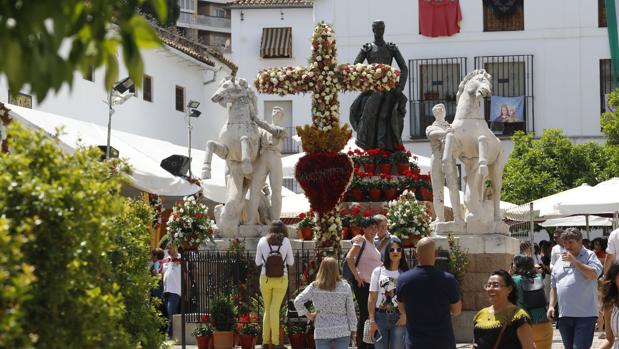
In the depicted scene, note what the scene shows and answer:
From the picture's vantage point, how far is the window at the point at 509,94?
44.7 metres

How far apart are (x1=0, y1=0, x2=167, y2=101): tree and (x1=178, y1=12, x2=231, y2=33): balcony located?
66.2 meters

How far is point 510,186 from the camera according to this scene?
122ft

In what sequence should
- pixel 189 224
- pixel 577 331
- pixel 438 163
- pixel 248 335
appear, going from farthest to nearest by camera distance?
pixel 438 163 → pixel 189 224 → pixel 248 335 → pixel 577 331

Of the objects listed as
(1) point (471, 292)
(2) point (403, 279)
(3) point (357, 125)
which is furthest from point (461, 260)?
(2) point (403, 279)

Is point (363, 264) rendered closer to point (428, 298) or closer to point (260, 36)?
point (428, 298)

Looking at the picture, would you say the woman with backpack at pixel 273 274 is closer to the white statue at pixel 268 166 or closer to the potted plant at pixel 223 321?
the potted plant at pixel 223 321

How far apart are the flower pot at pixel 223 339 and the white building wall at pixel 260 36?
35514mm

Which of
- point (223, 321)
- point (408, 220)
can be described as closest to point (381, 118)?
point (408, 220)

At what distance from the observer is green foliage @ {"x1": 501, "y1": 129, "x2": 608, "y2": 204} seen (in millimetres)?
37156

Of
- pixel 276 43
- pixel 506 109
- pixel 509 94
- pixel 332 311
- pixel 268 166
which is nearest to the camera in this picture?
pixel 332 311

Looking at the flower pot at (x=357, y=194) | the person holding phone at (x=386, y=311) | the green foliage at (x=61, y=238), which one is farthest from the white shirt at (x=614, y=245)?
the green foliage at (x=61, y=238)

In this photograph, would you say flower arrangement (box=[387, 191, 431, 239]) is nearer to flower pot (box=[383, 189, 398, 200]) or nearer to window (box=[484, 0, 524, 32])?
flower pot (box=[383, 189, 398, 200])

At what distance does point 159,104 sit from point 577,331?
32.5m

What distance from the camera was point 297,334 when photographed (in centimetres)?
1559
